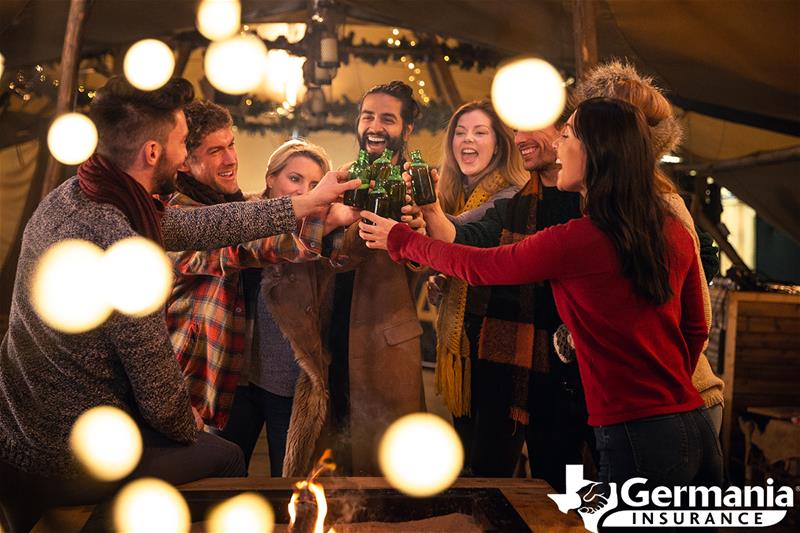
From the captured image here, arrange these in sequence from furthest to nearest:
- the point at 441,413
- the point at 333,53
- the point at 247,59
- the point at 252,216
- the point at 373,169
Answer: the point at 247,59 < the point at 333,53 < the point at 441,413 < the point at 373,169 < the point at 252,216

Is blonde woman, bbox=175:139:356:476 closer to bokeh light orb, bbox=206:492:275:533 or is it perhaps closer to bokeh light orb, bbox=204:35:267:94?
bokeh light orb, bbox=206:492:275:533

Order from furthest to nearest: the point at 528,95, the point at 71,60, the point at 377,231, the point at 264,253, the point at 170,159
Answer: the point at 71,60, the point at 528,95, the point at 264,253, the point at 377,231, the point at 170,159

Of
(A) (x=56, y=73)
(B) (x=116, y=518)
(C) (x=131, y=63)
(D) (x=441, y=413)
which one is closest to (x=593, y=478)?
(D) (x=441, y=413)

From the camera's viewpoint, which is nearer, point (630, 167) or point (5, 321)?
point (630, 167)

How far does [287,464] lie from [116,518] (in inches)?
32.9

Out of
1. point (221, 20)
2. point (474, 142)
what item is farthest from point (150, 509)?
point (221, 20)

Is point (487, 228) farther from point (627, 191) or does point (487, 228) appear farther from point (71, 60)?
point (71, 60)

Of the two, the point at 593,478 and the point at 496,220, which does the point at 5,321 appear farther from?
the point at 593,478

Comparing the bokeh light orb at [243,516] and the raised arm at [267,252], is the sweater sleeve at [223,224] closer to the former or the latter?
the raised arm at [267,252]

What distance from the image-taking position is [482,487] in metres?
2.17

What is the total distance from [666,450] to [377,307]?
1168mm

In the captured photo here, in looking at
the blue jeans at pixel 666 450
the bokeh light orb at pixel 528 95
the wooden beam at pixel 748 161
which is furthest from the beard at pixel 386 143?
the wooden beam at pixel 748 161

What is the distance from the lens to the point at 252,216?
2379 millimetres

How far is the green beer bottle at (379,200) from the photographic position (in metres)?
2.48
